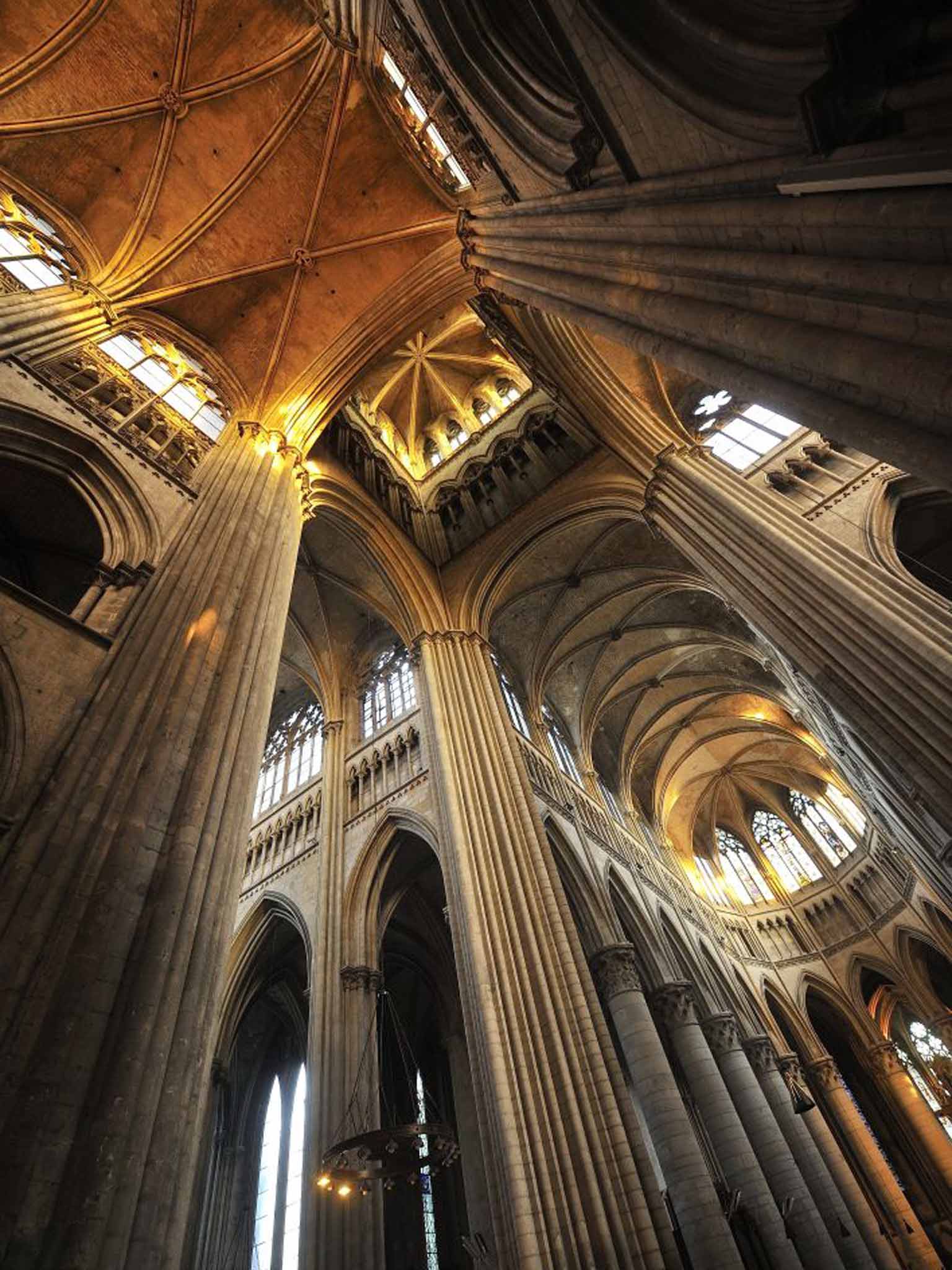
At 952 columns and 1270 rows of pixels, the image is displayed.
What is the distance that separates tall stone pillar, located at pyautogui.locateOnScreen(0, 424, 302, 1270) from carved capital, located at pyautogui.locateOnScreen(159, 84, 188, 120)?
32.1 ft

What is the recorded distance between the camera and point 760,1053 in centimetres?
1464

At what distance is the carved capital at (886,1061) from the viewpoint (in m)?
18.5

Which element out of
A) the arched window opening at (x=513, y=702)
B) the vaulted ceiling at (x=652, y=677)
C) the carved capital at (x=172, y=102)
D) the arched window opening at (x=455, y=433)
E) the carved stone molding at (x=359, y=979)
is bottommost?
the carved stone molding at (x=359, y=979)

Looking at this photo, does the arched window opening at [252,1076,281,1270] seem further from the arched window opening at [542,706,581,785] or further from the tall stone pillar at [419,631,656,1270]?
the arched window opening at [542,706,581,785]

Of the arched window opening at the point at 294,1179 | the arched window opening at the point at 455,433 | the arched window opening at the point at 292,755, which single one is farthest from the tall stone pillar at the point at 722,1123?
the arched window opening at the point at 455,433

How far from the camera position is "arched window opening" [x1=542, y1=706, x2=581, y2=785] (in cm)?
1673

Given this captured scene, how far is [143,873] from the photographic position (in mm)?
3945

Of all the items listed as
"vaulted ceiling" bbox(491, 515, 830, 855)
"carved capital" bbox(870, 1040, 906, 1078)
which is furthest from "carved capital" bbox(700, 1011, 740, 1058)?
"carved capital" bbox(870, 1040, 906, 1078)

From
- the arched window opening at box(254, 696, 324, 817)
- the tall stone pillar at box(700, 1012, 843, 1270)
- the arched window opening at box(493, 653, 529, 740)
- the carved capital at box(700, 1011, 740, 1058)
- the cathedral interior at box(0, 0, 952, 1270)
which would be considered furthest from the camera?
the arched window opening at box(254, 696, 324, 817)

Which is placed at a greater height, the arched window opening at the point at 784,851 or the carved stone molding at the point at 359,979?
the arched window opening at the point at 784,851

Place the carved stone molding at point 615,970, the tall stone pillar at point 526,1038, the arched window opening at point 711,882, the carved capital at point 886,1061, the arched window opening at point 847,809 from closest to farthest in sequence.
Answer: the tall stone pillar at point 526,1038 → the carved stone molding at point 615,970 → the carved capital at point 886,1061 → the arched window opening at point 847,809 → the arched window opening at point 711,882

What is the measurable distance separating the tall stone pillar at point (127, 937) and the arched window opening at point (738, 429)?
10.3 metres

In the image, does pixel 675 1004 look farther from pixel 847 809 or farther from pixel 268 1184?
pixel 847 809

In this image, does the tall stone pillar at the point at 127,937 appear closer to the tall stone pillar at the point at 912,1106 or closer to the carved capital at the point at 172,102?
the carved capital at the point at 172,102
